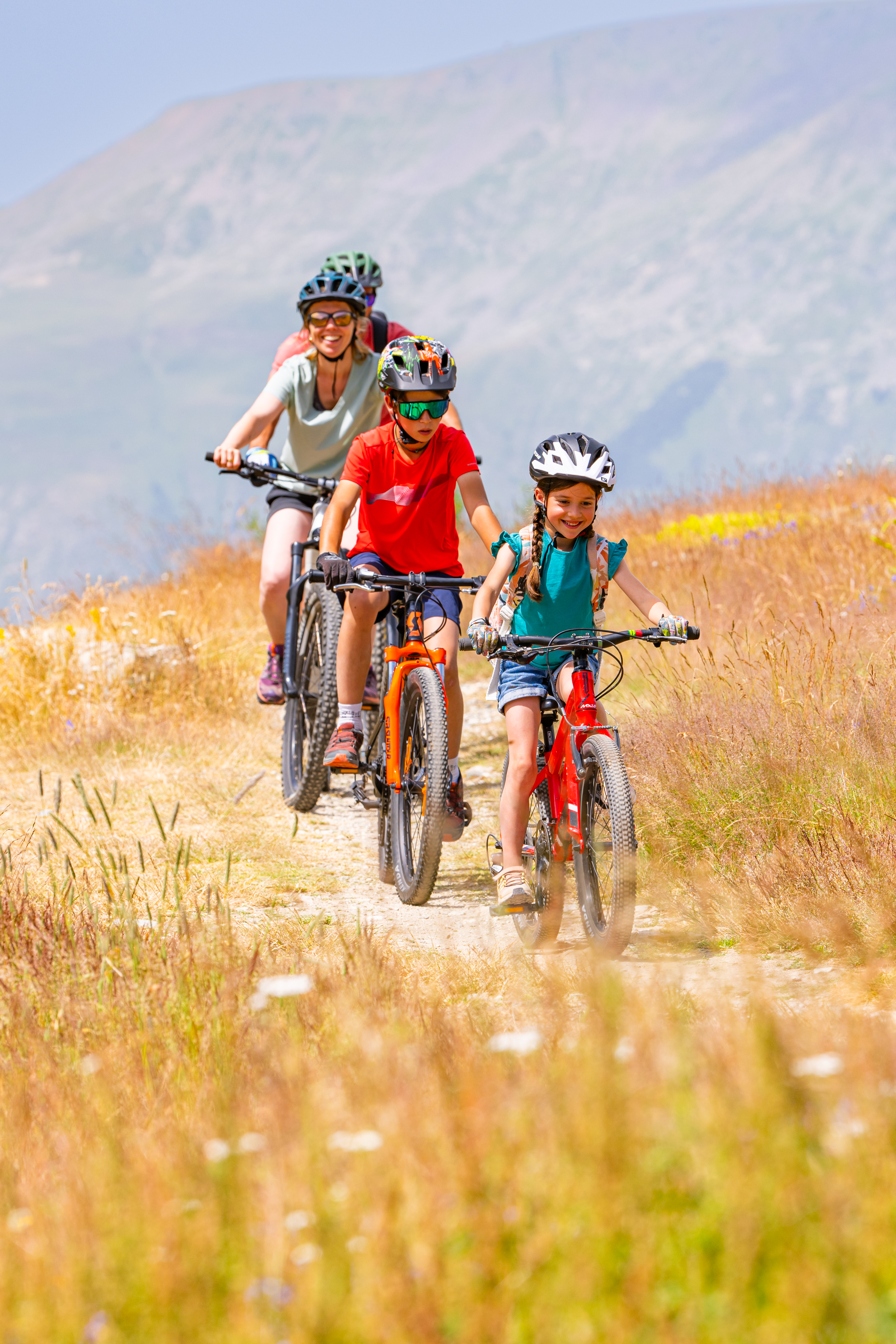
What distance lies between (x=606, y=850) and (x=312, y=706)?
299 cm

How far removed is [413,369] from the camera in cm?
523

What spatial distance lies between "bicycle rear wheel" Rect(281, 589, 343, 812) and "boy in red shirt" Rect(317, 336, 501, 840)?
2.48 ft

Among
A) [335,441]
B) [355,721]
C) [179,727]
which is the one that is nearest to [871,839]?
[355,721]

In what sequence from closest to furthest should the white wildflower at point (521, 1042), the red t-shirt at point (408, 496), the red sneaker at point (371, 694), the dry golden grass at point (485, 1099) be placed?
the dry golden grass at point (485, 1099) → the white wildflower at point (521, 1042) → the red t-shirt at point (408, 496) → the red sneaker at point (371, 694)

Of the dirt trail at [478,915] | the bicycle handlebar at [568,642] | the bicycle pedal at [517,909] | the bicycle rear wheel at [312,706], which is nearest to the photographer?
the dirt trail at [478,915]

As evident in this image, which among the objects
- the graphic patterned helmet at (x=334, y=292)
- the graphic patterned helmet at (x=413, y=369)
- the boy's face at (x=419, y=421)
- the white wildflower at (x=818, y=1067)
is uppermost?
the graphic patterned helmet at (x=334, y=292)

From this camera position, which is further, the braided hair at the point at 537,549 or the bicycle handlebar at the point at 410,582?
the bicycle handlebar at the point at 410,582

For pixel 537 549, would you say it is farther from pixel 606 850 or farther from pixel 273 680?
pixel 273 680

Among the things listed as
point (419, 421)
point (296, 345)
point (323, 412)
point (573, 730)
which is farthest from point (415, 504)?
point (296, 345)

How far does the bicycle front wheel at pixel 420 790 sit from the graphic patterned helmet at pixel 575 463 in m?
1.13

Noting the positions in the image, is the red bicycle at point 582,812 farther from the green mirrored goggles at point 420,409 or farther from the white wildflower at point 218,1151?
the white wildflower at point 218,1151

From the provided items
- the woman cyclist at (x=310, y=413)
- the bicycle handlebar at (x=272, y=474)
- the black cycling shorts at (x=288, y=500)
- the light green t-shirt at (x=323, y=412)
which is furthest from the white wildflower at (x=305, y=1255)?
the black cycling shorts at (x=288, y=500)

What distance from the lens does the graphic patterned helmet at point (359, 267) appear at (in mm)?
7586

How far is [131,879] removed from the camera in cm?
563
